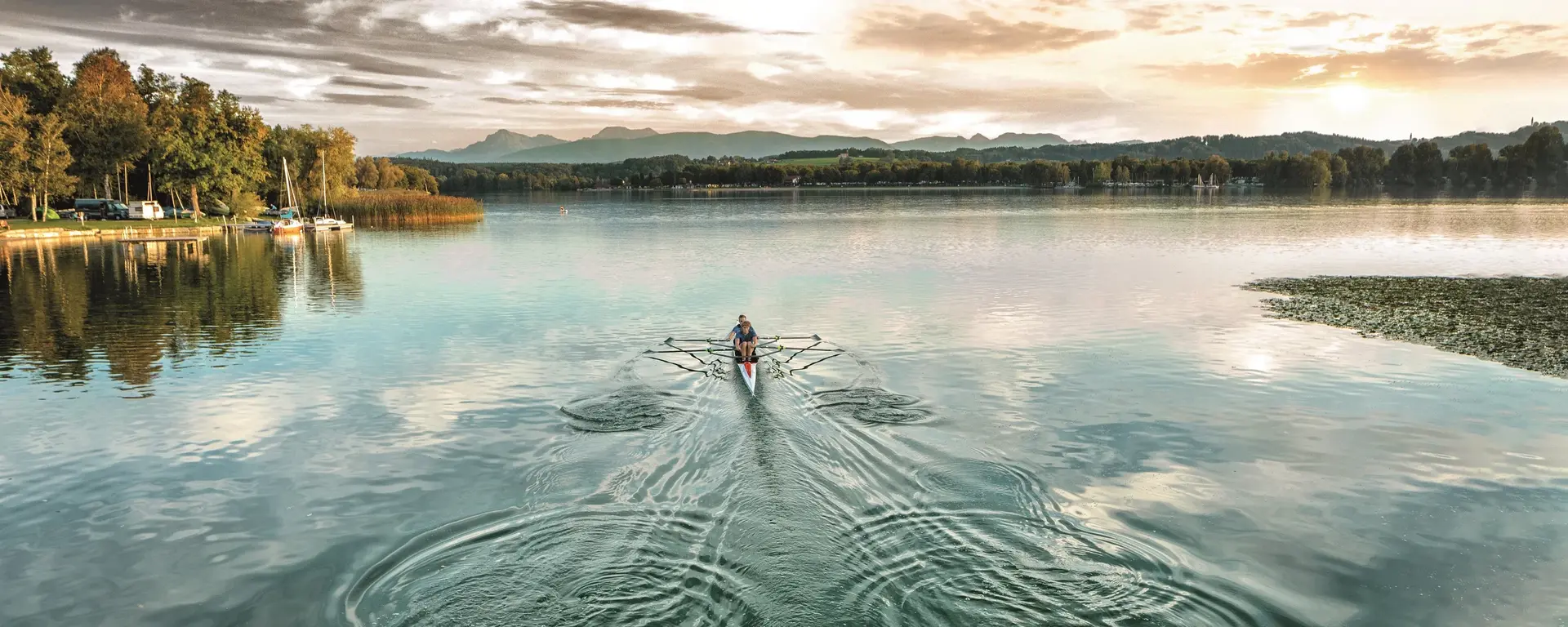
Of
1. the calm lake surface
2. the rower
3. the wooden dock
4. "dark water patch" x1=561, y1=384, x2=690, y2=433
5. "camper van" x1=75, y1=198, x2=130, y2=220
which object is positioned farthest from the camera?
"camper van" x1=75, y1=198, x2=130, y2=220

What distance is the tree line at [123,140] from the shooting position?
9125 centimetres

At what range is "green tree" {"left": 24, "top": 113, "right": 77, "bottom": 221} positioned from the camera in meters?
89.8

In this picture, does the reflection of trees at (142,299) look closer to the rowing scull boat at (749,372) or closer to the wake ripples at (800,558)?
the rowing scull boat at (749,372)

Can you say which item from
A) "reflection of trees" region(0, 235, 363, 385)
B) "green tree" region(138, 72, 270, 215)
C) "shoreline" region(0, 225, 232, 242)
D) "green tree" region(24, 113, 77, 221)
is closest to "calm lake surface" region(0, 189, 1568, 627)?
"reflection of trees" region(0, 235, 363, 385)

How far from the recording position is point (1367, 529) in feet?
50.3

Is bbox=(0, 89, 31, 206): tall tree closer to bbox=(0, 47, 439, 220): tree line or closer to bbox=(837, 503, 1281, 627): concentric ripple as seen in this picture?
bbox=(0, 47, 439, 220): tree line

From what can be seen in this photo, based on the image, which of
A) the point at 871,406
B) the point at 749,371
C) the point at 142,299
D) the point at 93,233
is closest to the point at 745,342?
the point at 749,371

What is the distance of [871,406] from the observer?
2319cm

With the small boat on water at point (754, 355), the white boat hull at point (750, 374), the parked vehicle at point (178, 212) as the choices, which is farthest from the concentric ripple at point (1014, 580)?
the parked vehicle at point (178, 212)

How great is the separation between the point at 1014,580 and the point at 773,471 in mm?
6094

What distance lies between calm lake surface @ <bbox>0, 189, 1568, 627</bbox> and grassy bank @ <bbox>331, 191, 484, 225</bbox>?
8431 centimetres

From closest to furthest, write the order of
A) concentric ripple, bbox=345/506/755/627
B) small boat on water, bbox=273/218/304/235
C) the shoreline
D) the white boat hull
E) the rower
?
concentric ripple, bbox=345/506/755/627, the white boat hull, the rower, the shoreline, small boat on water, bbox=273/218/304/235

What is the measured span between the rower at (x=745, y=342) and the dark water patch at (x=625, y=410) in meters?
2.86

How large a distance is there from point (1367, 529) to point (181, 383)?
31350mm
